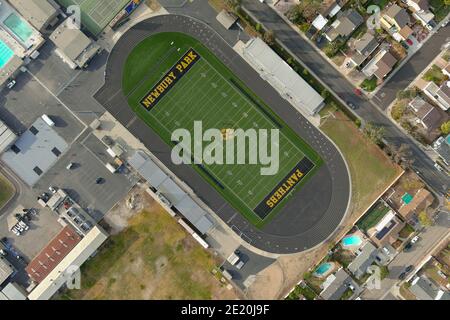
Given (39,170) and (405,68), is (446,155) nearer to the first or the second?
(405,68)

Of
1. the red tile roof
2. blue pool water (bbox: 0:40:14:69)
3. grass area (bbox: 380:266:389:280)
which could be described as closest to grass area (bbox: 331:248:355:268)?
grass area (bbox: 380:266:389:280)

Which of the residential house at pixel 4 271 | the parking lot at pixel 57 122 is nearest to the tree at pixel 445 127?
the parking lot at pixel 57 122

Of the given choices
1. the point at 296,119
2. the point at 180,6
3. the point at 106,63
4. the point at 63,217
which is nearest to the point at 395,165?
the point at 296,119

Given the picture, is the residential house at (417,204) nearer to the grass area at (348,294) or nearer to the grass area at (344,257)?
the grass area at (344,257)

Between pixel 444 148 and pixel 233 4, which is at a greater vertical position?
pixel 444 148

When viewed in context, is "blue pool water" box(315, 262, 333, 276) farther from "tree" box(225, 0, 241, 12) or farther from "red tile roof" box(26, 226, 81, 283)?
"tree" box(225, 0, 241, 12)

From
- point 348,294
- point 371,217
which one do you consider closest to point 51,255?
point 348,294

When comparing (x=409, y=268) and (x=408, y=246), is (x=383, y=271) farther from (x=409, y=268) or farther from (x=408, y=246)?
(x=408, y=246)
